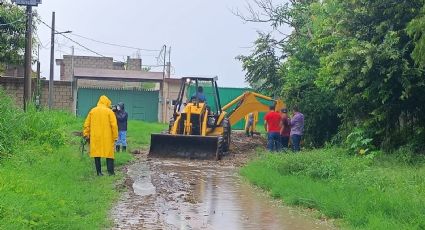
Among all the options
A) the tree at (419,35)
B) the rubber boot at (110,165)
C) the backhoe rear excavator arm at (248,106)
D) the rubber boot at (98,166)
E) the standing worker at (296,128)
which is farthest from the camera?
the backhoe rear excavator arm at (248,106)

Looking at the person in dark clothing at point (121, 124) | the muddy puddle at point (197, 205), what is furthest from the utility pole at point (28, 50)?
the muddy puddle at point (197, 205)

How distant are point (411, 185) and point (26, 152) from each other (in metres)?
7.88

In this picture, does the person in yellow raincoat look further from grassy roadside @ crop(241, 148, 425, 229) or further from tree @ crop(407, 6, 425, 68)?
tree @ crop(407, 6, 425, 68)

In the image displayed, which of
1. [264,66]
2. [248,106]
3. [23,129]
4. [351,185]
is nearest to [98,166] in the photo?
[23,129]

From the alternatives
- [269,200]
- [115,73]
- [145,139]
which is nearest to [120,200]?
[269,200]

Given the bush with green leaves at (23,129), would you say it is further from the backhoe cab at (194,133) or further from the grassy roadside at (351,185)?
the grassy roadside at (351,185)

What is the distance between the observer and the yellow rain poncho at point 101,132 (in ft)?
44.6

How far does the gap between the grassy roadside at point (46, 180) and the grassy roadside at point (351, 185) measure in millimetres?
3319

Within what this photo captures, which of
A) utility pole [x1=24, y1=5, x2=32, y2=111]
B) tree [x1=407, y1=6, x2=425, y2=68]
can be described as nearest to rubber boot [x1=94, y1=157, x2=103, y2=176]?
tree [x1=407, y1=6, x2=425, y2=68]

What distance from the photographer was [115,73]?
41.9 m

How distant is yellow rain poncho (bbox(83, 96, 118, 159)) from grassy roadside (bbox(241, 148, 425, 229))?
3.16 metres

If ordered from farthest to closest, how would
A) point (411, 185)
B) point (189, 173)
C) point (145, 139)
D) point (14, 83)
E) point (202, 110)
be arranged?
1. point (14, 83)
2. point (145, 139)
3. point (202, 110)
4. point (189, 173)
5. point (411, 185)

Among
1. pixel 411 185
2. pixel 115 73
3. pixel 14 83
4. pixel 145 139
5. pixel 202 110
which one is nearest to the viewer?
pixel 411 185

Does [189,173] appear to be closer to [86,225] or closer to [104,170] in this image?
[104,170]
